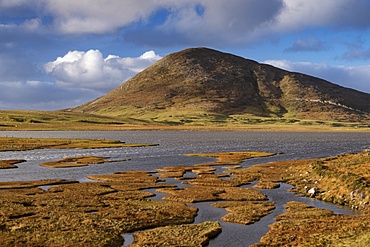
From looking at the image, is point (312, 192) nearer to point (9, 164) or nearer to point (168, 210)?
point (168, 210)

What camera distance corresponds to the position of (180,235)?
36.6 metres

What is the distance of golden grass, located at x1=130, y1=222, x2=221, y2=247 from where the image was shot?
34.3 meters

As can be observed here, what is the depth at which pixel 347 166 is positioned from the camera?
221 feet

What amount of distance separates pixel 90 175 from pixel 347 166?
46047 millimetres

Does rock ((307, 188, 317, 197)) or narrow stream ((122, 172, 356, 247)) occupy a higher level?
rock ((307, 188, 317, 197))

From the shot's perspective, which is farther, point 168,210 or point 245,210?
point 245,210

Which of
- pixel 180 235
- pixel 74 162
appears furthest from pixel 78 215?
pixel 74 162

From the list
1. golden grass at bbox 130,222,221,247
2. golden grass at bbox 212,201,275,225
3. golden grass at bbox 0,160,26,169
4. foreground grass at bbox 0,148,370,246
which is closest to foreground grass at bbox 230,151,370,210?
foreground grass at bbox 0,148,370,246

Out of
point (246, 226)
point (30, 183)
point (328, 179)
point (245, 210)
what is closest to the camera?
point (246, 226)

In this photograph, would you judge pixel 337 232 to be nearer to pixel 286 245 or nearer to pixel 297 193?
pixel 286 245

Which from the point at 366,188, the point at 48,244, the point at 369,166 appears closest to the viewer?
the point at 48,244

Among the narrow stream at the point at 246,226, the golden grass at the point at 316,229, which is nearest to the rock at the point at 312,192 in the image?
the narrow stream at the point at 246,226

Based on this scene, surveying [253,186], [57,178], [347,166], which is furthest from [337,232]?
[57,178]

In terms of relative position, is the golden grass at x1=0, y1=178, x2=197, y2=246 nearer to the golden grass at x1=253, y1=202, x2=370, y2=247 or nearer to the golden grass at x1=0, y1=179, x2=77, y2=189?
the golden grass at x1=0, y1=179, x2=77, y2=189
